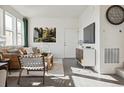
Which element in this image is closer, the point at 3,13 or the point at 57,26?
the point at 3,13

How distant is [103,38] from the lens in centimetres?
614

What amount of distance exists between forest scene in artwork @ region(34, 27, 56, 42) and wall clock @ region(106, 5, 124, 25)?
601 centimetres

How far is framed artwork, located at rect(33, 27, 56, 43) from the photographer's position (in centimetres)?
1176

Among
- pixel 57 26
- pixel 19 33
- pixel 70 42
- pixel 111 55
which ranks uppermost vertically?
pixel 57 26

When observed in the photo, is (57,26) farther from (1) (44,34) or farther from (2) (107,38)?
(2) (107,38)

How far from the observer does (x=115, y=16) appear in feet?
20.2

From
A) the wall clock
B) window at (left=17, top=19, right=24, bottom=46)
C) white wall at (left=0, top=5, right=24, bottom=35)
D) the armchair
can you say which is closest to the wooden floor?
the armchair

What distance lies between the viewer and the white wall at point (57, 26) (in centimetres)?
1177

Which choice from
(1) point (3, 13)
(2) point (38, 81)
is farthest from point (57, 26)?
(2) point (38, 81)

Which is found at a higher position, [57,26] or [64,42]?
[57,26]

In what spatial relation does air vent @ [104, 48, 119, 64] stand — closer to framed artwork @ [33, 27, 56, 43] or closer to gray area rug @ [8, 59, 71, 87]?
gray area rug @ [8, 59, 71, 87]

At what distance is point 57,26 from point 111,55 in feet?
20.0

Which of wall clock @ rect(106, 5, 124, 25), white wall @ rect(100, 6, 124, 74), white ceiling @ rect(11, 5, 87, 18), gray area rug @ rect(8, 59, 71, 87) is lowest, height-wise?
gray area rug @ rect(8, 59, 71, 87)
